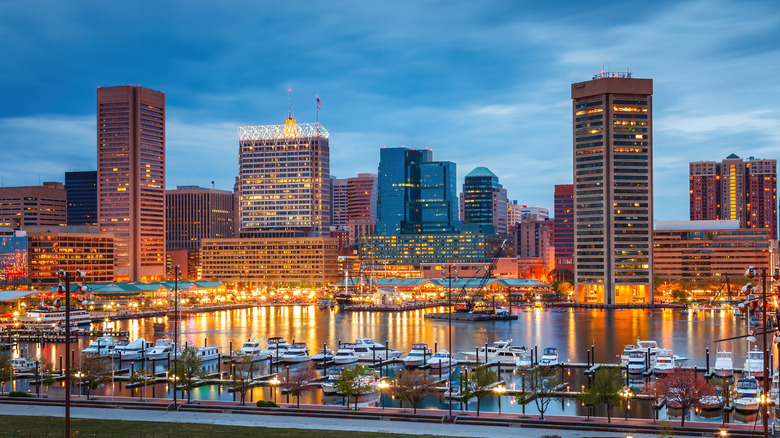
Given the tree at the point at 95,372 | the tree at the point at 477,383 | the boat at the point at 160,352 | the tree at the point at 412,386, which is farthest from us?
the boat at the point at 160,352

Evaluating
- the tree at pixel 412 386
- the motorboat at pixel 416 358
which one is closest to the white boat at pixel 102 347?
the motorboat at pixel 416 358

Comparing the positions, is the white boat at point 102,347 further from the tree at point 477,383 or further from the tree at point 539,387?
the tree at point 539,387

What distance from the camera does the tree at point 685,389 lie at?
54.6 metres

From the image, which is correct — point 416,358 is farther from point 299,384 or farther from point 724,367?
point 724,367

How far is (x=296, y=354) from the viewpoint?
90.3 m

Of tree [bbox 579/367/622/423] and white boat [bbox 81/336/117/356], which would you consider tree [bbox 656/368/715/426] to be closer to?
tree [bbox 579/367/622/423]

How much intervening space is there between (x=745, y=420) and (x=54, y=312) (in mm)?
112257

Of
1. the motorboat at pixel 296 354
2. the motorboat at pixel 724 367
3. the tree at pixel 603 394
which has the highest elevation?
the tree at pixel 603 394

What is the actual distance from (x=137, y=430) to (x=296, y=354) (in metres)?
43.2

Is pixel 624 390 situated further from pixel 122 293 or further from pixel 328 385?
pixel 122 293

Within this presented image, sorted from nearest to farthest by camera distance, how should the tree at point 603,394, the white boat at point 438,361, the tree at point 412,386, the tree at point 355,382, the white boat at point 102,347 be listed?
the tree at point 603,394 < the tree at point 412,386 < the tree at point 355,382 < the white boat at point 438,361 < the white boat at point 102,347

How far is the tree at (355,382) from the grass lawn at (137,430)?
9687mm

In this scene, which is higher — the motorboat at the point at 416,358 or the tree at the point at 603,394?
the tree at the point at 603,394

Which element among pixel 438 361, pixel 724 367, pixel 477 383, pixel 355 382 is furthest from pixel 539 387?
pixel 724 367
